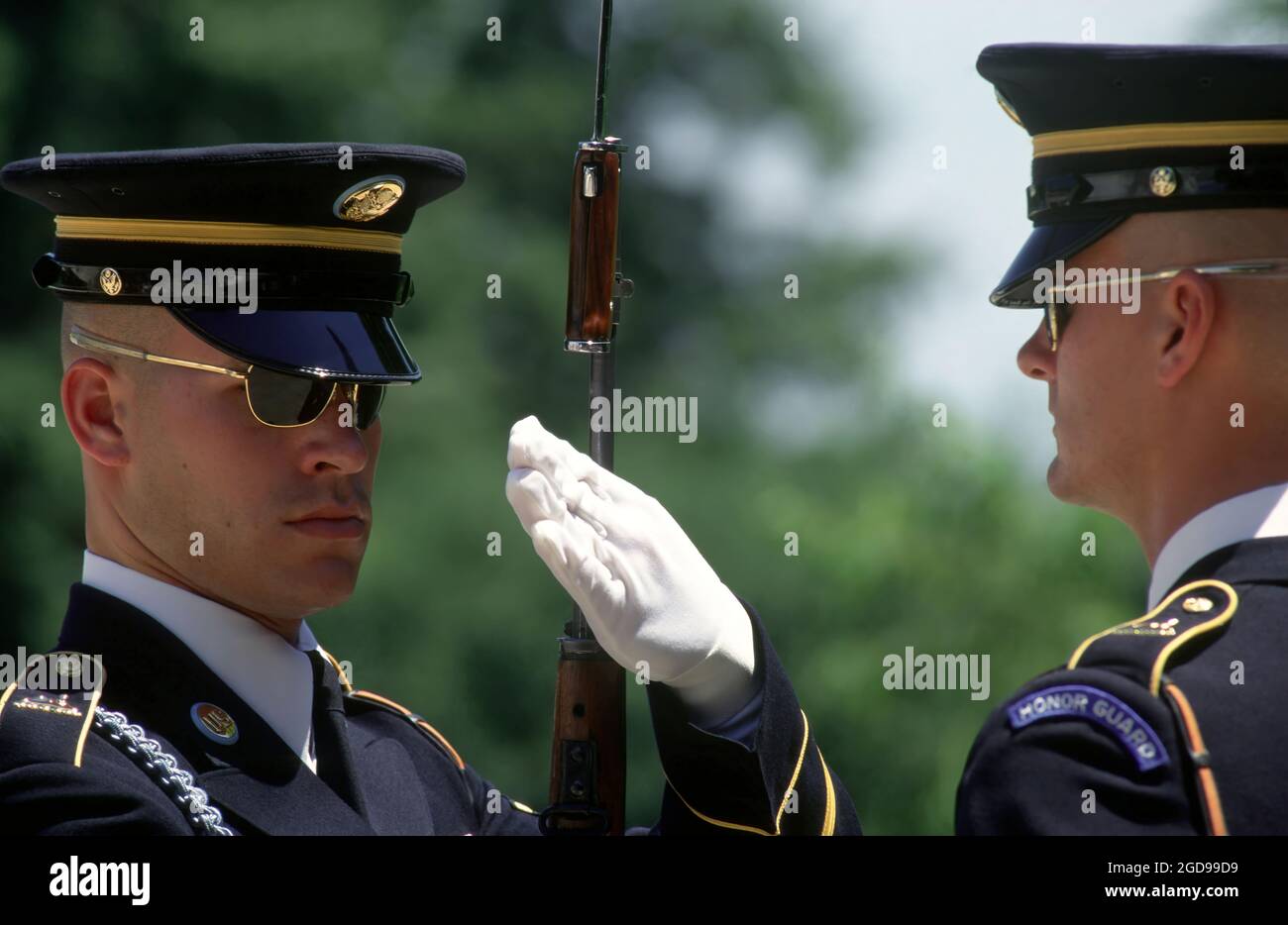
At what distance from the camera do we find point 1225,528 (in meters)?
3.34

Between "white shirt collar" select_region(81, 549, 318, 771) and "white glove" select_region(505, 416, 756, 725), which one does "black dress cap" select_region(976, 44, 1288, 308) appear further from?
"white shirt collar" select_region(81, 549, 318, 771)

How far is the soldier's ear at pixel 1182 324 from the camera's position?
334 centimetres

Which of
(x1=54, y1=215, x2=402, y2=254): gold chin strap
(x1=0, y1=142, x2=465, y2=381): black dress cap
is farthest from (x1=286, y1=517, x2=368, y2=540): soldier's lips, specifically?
(x1=54, y1=215, x2=402, y2=254): gold chin strap

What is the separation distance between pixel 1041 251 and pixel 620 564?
3.20ft

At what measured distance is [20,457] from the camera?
13.7 m

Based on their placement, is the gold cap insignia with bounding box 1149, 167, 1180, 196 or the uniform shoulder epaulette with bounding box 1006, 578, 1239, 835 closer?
the uniform shoulder epaulette with bounding box 1006, 578, 1239, 835

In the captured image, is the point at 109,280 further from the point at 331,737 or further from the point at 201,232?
the point at 331,737

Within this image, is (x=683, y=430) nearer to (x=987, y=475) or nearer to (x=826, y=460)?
(x=826, y=460)

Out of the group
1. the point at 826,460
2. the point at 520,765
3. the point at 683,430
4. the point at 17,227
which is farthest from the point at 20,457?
the point at 826,460

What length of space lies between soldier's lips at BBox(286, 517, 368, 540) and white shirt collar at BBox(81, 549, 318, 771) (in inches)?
8.5

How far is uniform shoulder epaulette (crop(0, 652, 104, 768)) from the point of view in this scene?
3521 mm

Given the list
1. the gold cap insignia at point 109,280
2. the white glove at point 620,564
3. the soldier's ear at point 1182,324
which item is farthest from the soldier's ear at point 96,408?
the soldier's ear at point 1182,324
